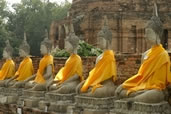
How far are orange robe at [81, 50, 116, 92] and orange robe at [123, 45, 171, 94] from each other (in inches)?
37.3

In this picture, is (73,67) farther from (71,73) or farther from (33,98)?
(33,98)

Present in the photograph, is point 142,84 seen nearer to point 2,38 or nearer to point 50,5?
point 2,38

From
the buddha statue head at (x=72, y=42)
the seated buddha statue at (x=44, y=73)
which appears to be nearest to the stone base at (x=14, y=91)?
the seated buddha statue at (x=44, y=73)

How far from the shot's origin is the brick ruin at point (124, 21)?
53.9ft

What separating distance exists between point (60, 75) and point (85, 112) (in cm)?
166

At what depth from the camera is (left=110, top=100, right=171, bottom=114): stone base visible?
5296 millimetres

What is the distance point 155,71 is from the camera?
5.61 meters

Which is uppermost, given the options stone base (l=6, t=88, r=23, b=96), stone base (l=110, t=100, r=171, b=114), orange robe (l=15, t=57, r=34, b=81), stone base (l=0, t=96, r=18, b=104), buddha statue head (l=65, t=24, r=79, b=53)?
buddha statue head (l=65, t=24, r=79, b=53)

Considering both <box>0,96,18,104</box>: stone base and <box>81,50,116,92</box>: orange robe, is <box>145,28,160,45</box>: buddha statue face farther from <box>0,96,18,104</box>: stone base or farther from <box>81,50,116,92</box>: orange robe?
<box>0,96,18,104</box>: stone base

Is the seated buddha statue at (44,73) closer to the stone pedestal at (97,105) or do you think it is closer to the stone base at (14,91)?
the stone base at (14,91)

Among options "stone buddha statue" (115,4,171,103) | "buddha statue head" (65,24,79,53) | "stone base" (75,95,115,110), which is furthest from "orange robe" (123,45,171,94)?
"buddha statue head" (65,24,79,53)

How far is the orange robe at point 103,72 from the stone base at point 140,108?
34.5 inches

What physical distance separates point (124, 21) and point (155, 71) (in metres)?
11.1

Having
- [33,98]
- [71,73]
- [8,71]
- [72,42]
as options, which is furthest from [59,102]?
[8,71]
